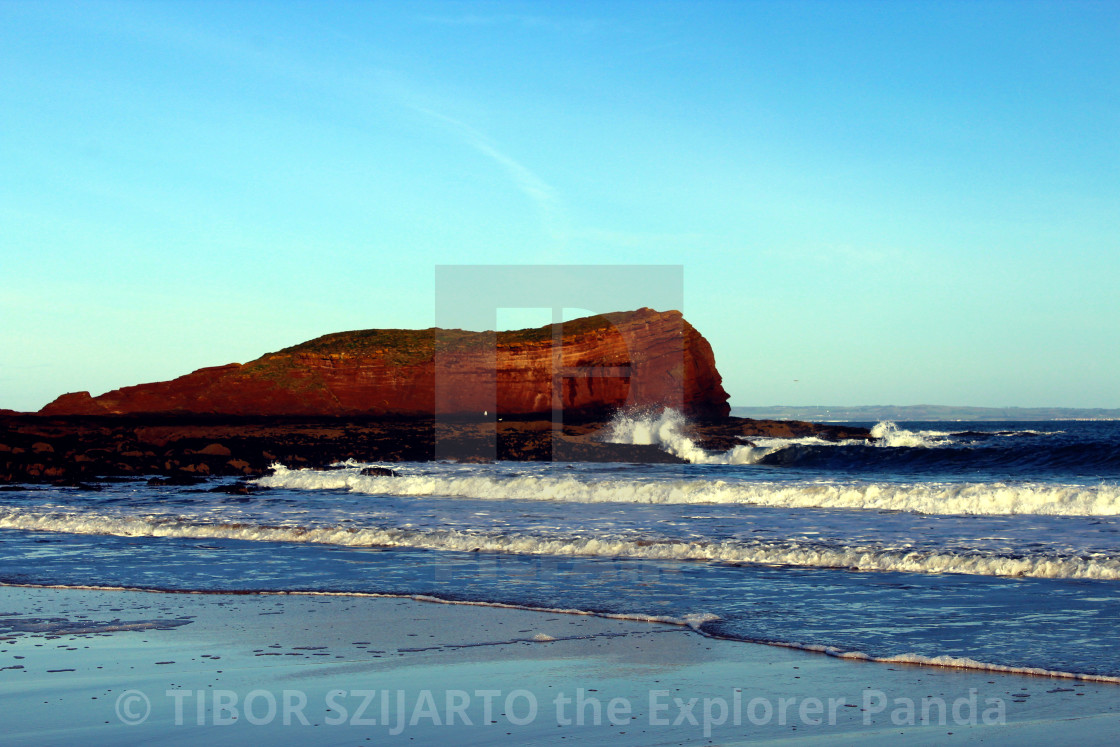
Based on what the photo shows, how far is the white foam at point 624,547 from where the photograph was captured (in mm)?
10023

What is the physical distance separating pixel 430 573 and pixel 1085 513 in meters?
13.3

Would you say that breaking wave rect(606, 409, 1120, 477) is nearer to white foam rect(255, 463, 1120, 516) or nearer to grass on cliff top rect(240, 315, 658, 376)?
white foam rect(255, 463, 1120, 516)

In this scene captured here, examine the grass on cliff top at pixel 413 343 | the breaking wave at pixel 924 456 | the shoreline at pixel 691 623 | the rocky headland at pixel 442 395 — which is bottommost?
the breaking wave at pixel 924 456

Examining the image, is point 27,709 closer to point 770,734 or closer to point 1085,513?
point 770,734

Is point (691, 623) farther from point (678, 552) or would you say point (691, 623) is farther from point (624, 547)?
point (624, 547)

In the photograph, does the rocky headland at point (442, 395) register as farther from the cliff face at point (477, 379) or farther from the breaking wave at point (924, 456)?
the breaking wave at point (924, 456)

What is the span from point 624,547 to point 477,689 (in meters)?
6.65

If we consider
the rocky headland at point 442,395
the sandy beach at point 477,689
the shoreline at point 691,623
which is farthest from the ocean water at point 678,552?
the rocky headland at point 442,395

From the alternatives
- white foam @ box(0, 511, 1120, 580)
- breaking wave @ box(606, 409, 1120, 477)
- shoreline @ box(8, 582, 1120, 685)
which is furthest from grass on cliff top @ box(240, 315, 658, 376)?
shoreline @ box(8, 582, 1120, 685)

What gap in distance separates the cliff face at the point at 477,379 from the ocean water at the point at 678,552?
39474 millimetres

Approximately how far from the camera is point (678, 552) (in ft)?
38.0

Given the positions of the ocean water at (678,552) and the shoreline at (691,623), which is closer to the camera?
the shoreline at (691,623)

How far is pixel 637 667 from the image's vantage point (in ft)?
19.8

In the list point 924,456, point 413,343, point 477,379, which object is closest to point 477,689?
point 924,456
